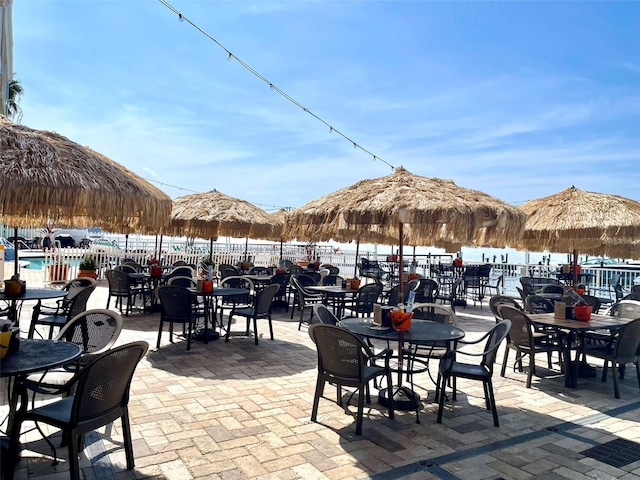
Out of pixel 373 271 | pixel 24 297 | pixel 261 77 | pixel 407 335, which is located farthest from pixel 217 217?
pixel 407 335

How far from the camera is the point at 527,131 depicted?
50.0ft

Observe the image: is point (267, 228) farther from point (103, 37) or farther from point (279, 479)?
point (279, 479)

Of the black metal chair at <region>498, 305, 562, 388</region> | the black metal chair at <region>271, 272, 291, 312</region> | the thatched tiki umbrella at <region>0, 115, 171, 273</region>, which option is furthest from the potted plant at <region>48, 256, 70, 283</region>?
the black metal chair at <region>498, 305, 562, 388</region>

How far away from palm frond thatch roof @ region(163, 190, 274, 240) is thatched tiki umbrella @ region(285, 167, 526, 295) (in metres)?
3.63

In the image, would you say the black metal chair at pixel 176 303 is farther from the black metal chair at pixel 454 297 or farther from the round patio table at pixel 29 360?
the black metal chair at pixel 454 297

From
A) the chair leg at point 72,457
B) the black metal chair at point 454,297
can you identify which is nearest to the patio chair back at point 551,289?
the black metal chair at point 454,297

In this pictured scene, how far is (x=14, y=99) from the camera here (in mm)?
21922

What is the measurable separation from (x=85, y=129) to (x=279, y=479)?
17.0m

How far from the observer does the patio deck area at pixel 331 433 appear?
2.67 metres

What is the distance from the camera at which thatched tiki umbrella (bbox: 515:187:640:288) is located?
20.9 feet

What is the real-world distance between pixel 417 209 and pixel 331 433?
6.74 feet

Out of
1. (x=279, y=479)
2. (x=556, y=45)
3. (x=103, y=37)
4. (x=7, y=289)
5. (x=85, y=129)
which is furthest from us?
(x=85, y=129)

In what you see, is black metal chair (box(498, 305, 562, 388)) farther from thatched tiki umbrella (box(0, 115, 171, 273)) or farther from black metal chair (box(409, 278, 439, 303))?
thatched tiki umbrella (box(0, 115, 171, 273))

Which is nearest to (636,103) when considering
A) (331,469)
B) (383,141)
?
(383,141)
